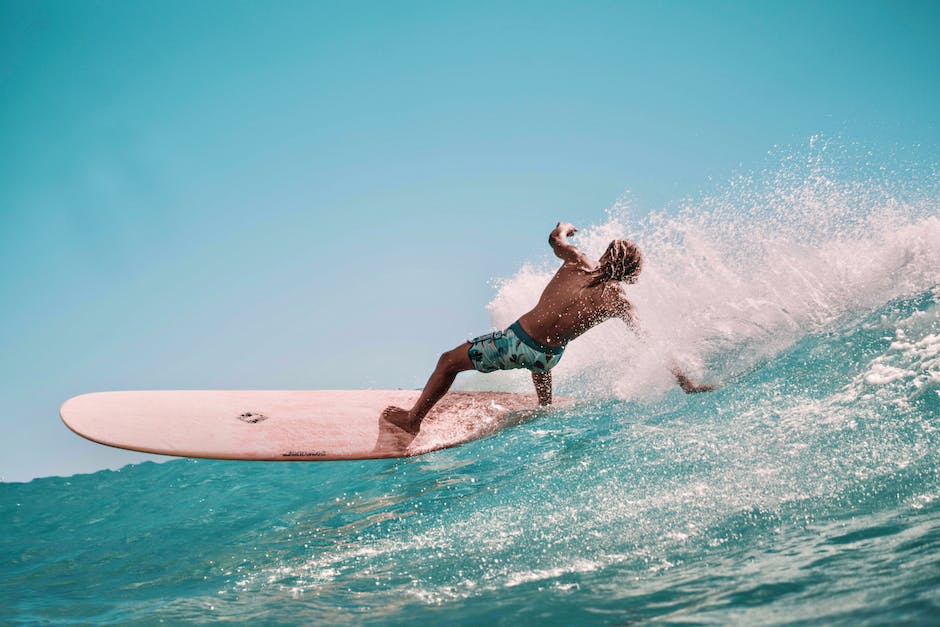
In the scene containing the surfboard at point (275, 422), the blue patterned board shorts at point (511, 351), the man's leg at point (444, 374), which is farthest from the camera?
the surfboard at point (275, 422)

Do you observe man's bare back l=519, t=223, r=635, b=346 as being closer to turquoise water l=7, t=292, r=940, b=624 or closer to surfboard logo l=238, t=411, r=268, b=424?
turquoise water l=7, t=292, r=940, b=624

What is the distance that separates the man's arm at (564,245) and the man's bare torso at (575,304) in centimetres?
2

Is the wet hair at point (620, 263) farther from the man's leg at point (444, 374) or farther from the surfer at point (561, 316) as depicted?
the man's leg at point (444, 374)

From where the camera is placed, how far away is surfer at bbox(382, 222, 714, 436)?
469 cm

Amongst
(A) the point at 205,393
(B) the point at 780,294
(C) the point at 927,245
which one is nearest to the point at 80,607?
(A) the point at 205,393

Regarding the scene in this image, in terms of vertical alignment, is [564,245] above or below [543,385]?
above

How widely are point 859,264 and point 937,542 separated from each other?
4.18 m

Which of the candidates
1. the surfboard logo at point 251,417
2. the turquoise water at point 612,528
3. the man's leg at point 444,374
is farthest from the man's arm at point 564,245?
the surfboard logo at point 251,417

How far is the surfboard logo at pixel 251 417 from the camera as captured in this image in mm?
5871

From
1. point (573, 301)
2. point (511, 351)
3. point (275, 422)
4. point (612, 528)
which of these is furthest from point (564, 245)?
point (275, 422)

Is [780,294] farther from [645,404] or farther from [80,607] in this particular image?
[80,607]

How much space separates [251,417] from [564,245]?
3.48 meters

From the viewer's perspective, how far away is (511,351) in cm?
503

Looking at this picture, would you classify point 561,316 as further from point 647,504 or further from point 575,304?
point 647,504
